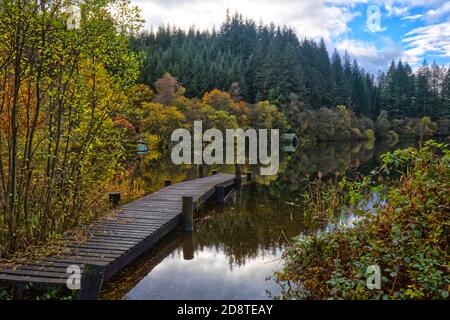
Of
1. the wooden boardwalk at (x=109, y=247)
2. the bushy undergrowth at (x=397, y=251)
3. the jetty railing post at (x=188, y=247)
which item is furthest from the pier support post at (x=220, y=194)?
the bushy undergrowth at (x=397, y=251)

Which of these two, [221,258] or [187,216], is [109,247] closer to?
[221,258]

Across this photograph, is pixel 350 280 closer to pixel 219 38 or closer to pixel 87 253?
pixel 87 253

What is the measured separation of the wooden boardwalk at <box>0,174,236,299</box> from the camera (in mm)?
4664

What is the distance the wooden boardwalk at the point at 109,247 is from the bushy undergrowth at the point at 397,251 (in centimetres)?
271

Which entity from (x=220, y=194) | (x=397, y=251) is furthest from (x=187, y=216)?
(x=397, y=251)

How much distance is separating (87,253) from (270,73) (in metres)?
56.5

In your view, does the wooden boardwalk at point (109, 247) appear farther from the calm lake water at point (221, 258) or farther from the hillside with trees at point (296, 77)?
the hillside with trees at point (296, 77)

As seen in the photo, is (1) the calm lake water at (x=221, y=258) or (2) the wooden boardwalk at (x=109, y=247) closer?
(2) the wooden boardwalk at (x=109, y=247)

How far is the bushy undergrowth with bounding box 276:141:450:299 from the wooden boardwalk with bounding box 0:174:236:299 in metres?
2.71

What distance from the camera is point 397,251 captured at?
4457 millimetres

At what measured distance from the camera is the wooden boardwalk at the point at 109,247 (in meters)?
4.66

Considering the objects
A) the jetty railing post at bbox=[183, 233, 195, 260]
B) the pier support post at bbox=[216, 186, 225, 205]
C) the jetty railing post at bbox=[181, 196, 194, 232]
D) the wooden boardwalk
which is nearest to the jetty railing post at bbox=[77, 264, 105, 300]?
the wooden boardwalk

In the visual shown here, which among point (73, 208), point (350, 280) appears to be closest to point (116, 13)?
point (73, 208)
